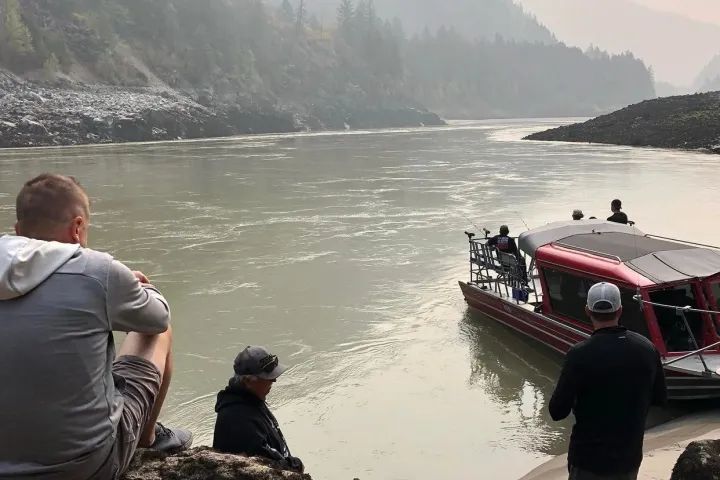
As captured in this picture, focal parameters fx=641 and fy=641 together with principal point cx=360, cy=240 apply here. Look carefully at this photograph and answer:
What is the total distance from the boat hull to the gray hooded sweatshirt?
7.76 meters

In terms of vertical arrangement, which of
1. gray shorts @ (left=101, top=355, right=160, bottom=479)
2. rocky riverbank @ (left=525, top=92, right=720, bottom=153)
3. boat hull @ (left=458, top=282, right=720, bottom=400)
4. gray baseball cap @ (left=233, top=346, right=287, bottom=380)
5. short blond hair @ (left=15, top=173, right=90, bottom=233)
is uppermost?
Answer: rocky riverbank @ (left=525, top=92, right=720, bottom=153)

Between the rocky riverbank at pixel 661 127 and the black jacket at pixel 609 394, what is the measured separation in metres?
56.2

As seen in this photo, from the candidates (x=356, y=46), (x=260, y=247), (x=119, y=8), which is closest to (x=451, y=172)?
(x=260, y=247)

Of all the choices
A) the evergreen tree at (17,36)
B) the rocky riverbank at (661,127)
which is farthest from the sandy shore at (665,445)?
the evergreen tree at (17,36)

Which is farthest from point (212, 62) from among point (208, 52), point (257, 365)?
point (257, 365)

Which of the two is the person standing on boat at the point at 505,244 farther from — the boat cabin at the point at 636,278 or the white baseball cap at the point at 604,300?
the white baseball cap at the point at 604,300

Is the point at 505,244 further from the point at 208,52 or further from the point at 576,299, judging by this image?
the point at 208,52

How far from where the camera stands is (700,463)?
181 inches

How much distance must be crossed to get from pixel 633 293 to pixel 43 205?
801cm

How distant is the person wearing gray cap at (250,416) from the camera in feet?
12.6

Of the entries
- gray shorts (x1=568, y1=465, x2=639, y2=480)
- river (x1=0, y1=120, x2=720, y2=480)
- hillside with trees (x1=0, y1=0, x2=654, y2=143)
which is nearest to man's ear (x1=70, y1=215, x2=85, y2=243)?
gray shorts (x1=568, y1=465, x2=639, y2=480)

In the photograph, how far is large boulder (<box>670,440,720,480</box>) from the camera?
178 inches

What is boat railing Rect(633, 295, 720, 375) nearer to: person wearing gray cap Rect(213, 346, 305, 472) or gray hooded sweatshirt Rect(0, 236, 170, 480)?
person wearing gray cap Rect(213, 346, 305, 472)

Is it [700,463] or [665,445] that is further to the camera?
[665,445]
